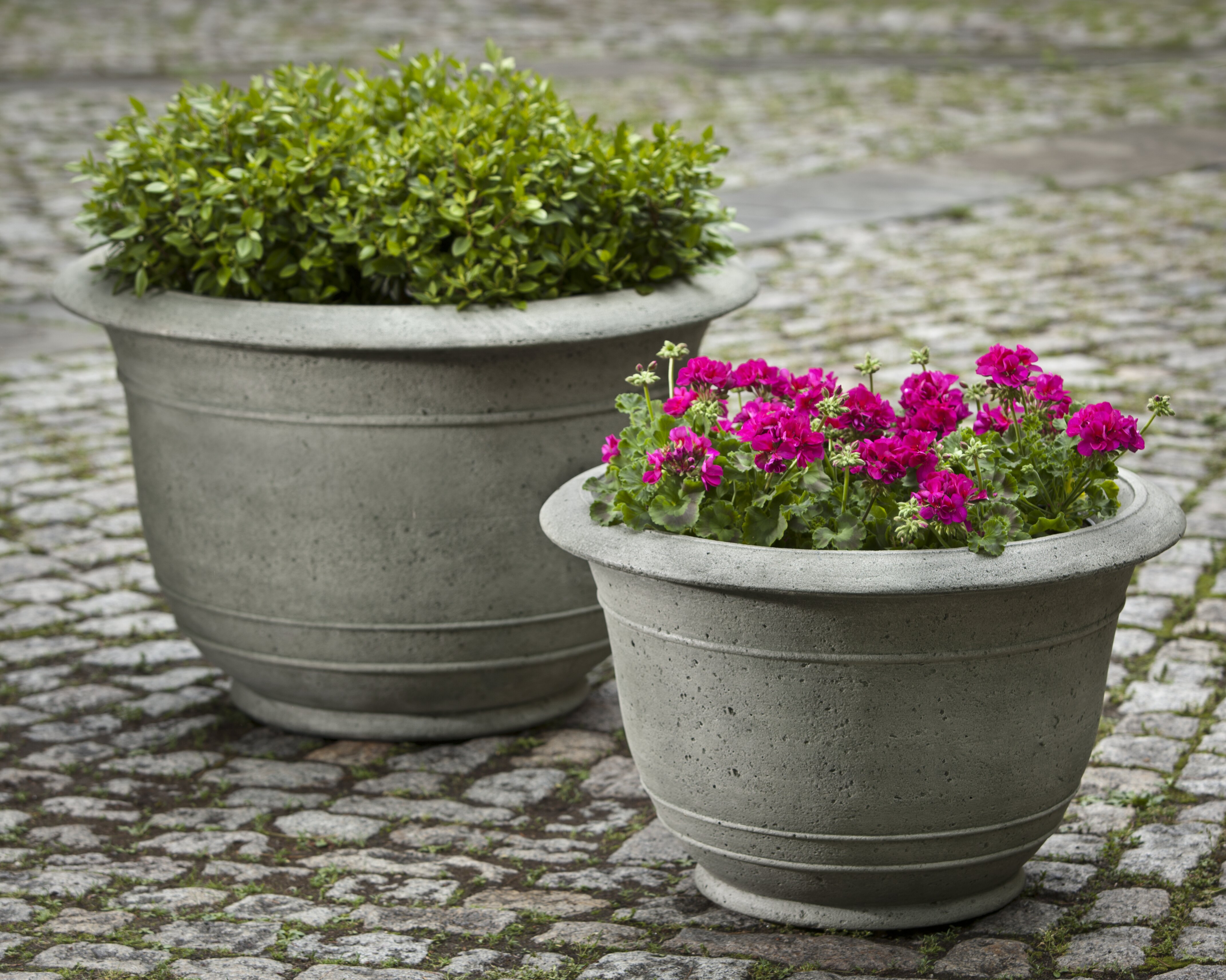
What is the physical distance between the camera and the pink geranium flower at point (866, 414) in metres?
2.74

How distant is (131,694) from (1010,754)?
2.36m

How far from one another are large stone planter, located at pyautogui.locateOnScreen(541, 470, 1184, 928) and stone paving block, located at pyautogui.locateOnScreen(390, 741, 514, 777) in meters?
0.90

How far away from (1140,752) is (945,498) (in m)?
1.39

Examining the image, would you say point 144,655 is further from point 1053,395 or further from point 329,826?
point 1053,395

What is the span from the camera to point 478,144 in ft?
11.4

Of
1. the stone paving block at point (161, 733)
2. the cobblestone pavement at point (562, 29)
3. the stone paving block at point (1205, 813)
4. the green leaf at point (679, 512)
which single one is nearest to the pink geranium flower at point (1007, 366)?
the green leaf at point (679, 512)

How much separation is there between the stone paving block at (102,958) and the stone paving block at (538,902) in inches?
22.8

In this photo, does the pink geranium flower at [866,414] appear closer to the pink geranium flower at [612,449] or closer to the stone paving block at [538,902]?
the pink geranium flower at [612,449]

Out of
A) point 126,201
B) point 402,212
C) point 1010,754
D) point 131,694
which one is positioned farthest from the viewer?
point 131,694

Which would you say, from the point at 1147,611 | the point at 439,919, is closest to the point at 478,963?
the point at 439,919

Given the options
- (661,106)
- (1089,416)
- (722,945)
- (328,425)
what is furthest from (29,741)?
(661,106)

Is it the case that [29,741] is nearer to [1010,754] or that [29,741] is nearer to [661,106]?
[1010,754]

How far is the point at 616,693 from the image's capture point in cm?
404

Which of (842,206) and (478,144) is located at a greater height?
(478,144)
